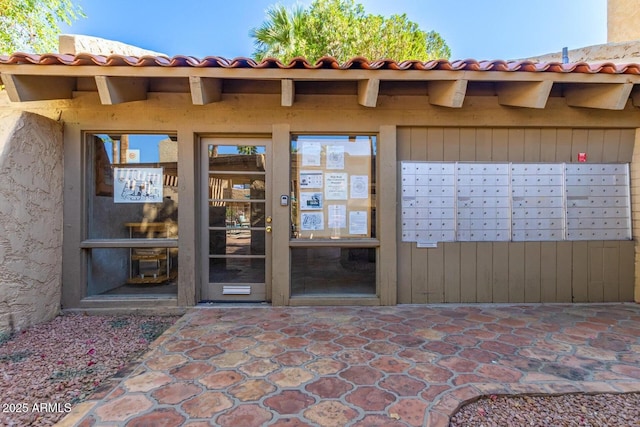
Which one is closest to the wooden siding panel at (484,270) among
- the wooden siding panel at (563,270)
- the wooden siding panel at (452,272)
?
the wooden siding panel at (452,272)

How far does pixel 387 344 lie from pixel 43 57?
13.3 ft

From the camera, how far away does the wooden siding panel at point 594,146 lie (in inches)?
153

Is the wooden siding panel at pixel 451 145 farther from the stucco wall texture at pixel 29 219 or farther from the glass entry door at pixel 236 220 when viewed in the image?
the stucco wall texture at pixel 29 219

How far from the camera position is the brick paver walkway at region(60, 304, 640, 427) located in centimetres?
183

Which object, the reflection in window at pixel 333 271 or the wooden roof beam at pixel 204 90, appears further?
the reflection in window at pixel 333 271

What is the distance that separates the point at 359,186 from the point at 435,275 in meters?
1.43

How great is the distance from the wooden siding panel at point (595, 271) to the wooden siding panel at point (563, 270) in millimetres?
248

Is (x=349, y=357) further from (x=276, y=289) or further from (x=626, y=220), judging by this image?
(x=626, y=220)

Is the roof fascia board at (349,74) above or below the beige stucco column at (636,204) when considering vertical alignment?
above

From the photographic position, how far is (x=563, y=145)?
12.8 feet

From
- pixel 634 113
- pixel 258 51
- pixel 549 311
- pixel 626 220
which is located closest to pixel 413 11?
pixel 258 51

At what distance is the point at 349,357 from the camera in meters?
2.47

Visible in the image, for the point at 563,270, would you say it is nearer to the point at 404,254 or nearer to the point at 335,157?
the point at 404,254

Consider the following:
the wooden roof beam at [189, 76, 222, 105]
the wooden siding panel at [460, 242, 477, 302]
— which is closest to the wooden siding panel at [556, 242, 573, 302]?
the wooden siding panel at [460, 242, 477, 302]
